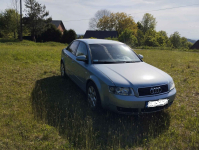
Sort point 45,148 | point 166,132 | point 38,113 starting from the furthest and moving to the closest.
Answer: point 38,113 → point 166,132 → point 45,148

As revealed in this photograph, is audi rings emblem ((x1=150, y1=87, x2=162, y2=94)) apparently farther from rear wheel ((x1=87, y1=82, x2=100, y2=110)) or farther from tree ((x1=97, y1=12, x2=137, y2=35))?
tree ((x1=97, y1=12, x2=137, y2=35))

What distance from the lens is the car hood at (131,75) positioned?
3.60 metres

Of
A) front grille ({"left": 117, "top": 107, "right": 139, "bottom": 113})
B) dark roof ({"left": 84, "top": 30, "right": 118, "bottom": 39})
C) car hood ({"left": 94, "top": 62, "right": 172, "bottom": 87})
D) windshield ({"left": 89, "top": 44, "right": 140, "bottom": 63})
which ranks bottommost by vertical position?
front grille ({"left": 117, "top": 107, "right": 139, "bottom": 113})

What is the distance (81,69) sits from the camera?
4832 millimetres

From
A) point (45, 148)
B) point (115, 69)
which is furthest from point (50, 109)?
point (115, 69)

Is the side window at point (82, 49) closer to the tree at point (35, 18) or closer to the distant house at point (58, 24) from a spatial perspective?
the tree at point (35, 18)

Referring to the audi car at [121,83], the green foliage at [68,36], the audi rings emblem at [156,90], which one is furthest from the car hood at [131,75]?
the green foliage at [68,36]

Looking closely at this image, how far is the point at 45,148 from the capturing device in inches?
116

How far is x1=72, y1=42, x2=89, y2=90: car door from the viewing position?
4.62 meters

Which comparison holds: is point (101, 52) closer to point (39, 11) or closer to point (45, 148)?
point (45, 148)

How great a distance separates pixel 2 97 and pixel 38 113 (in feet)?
5.31

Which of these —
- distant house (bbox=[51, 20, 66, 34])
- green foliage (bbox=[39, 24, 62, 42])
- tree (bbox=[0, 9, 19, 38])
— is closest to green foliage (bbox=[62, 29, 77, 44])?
green foliage (bbox=[39, 24, 62, 42])

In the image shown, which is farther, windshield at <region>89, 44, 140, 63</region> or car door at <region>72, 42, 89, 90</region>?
windshield at <region>89, 44, 140, 63</region>

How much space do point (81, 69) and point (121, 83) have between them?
5.21 feet
